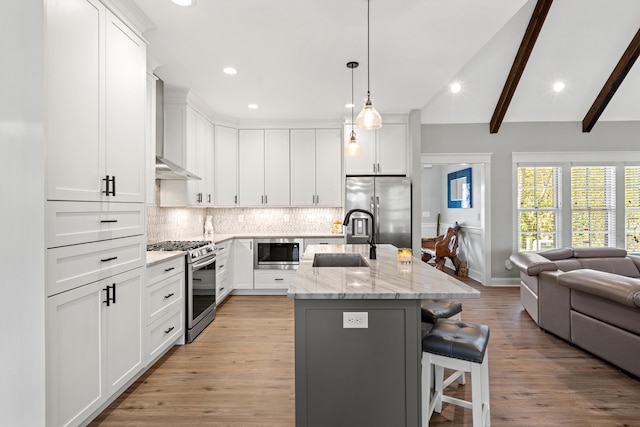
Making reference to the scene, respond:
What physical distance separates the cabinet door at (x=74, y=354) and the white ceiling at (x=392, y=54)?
6.45 ft

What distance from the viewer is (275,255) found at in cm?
499

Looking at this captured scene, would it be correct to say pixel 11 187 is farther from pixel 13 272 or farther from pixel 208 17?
pixel 208 17

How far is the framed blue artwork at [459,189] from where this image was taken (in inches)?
259

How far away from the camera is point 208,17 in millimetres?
2486

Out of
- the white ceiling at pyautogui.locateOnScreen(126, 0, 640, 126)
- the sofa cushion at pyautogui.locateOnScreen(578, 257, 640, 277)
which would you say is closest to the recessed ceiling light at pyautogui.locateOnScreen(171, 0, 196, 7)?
the white ceiling at pyautogui.locateOnScreen(126, 0, 640, 126)

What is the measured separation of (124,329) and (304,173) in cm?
354

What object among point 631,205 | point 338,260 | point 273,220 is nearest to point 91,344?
point 338,260

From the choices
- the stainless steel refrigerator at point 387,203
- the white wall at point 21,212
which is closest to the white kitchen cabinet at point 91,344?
the white wall at point 21,212

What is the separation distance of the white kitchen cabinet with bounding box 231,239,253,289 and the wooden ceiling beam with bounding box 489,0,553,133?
434cm

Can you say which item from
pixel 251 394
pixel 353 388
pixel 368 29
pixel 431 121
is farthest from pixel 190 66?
pixel 431 121

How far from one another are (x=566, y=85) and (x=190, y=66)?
5251 mm

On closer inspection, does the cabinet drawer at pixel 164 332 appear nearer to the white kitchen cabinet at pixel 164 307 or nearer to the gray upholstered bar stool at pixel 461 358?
the white kitchen cabinet at pixel 164 307

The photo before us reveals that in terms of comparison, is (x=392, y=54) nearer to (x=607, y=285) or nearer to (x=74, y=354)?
(x=607, y=285)

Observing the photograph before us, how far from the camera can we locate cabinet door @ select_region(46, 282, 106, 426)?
1628mm
